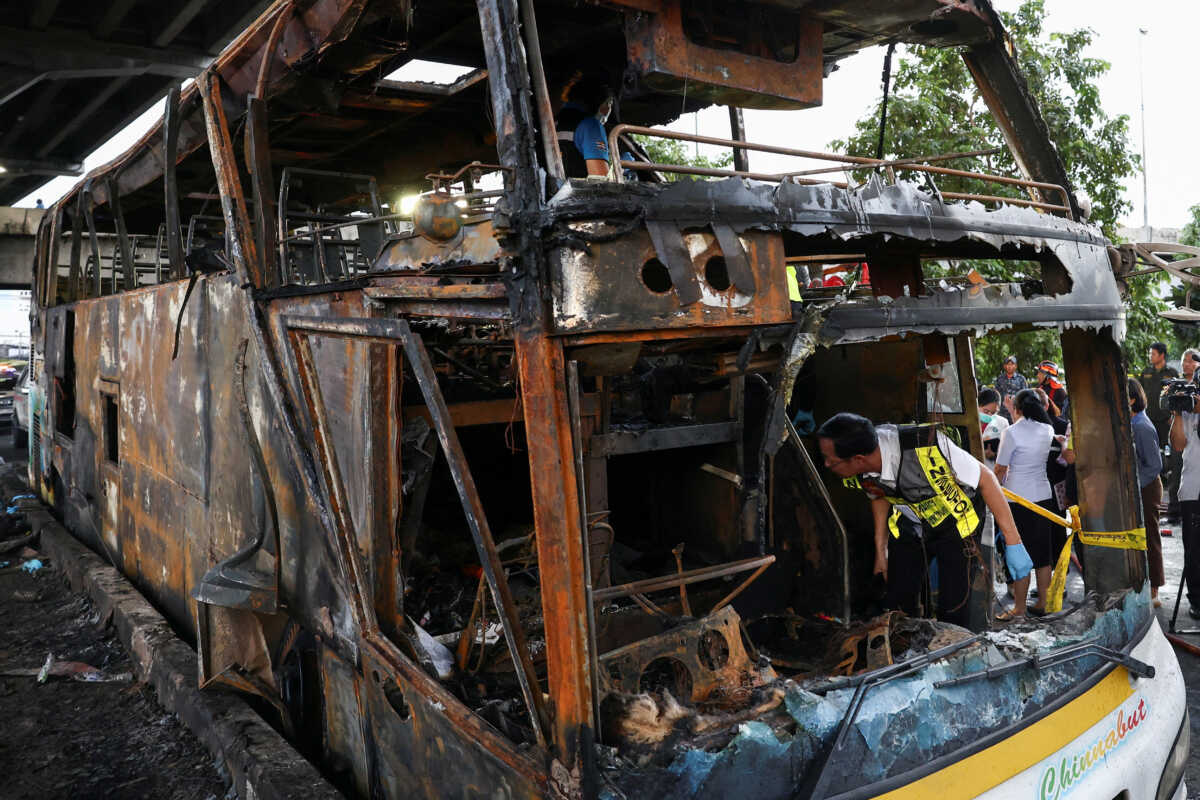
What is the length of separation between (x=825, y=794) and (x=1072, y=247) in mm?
2199

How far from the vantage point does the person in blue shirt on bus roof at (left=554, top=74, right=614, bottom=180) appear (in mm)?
3979

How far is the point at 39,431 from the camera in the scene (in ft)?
34.0

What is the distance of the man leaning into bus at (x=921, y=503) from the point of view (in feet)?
13.7

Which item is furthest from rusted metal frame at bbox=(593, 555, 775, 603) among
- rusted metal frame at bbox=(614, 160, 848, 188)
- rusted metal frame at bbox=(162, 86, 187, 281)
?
rusted metal frame at bbox=(162, 86, 187, 281)

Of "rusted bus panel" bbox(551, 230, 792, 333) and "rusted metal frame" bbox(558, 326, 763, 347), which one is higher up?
"rusted bus panel" bbox(551, 230, 792, 333)

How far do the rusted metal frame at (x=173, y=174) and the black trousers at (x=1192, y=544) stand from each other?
304 inches

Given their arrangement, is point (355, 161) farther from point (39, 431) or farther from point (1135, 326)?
point (1135, 326)

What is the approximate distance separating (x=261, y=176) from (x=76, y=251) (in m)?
5.58

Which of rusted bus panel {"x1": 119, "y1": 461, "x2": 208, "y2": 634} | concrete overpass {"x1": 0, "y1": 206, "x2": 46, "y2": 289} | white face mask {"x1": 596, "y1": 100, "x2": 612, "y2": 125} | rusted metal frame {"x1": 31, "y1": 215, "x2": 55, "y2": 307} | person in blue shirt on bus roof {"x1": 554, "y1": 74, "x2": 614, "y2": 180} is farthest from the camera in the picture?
concrete overpass {"x1": 0, "y1": 206, "x2": 46, "y2": 289}

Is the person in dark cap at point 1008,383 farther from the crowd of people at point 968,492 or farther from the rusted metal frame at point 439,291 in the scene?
the rusted metal frame at point 439,291

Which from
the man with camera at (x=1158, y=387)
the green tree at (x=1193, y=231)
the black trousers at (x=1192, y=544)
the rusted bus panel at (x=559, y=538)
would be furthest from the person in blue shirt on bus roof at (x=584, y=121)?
the green tree at (x=1193, y=231)

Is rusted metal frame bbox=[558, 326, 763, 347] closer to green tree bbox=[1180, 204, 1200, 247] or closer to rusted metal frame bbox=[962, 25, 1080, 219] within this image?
rusted metal frame bbox=[962, 25, 1080, 219]

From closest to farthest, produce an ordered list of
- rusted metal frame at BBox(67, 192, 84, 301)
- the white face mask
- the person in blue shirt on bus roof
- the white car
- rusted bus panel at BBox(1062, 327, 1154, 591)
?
1. rusted bus panel at BBox(1062, 327, 1154, 591)
2. the person in blue shirt on bus roof
3. the white face mask
4. rusted metal frame at BBox(67, 192, 84, 301)
5. the white car

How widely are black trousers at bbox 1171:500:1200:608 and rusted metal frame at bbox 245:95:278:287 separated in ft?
22.7
